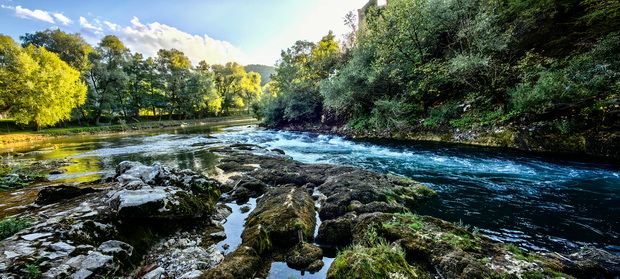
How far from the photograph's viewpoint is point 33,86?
28984 mm

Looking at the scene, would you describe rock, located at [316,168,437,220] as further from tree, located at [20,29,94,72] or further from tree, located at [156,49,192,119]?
tree, located at [20,29,94,72]

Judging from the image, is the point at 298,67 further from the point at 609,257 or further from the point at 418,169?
the point at 609,257

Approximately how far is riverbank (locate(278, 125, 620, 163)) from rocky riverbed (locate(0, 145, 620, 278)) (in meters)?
8.33

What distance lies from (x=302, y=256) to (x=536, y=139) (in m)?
12.7

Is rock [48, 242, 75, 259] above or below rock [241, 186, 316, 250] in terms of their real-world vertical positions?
above

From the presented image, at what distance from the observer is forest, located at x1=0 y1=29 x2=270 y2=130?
96.4ft

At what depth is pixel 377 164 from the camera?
10695 mm

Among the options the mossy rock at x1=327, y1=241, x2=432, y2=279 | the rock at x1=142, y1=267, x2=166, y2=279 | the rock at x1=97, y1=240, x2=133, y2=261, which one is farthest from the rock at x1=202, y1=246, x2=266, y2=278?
the rock at x1=97, y1=240, x2=133, y2=261

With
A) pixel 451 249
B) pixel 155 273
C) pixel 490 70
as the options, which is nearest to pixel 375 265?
pixel 451 249

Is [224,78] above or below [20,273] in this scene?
above

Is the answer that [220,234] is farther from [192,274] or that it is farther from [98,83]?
[98,83]

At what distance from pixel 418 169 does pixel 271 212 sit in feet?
23.4

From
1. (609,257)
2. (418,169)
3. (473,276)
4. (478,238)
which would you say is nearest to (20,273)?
(473,276)

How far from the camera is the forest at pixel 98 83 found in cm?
2939
